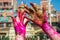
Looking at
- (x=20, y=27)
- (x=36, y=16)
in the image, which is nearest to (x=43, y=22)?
(x=36, y=16)

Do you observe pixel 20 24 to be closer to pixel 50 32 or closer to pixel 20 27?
pixel 20 27

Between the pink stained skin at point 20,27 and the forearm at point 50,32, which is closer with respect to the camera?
the forearm at point 50,32

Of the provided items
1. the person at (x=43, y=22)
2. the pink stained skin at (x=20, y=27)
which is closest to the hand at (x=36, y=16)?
the person at (x=43, y=22)

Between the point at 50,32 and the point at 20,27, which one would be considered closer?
the point at 50,32

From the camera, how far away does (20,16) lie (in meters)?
2.22

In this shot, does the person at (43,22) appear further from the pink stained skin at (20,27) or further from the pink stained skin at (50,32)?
the pink stained skin at (20,27)

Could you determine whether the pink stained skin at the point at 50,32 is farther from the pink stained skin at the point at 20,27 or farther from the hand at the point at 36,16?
the pink stained skin at the point at 20,27

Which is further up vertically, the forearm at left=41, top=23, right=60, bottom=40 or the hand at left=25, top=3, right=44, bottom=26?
the hand at left=25, top=3, right=44, bottom=26

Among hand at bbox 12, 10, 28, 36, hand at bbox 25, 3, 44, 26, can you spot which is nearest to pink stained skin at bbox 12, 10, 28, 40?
hand at bbox 12, 10, 28, 36

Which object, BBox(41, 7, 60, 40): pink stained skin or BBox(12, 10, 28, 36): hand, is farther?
BBox(12, 10, 28, 36): hand

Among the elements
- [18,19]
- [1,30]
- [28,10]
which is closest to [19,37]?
[18,19]

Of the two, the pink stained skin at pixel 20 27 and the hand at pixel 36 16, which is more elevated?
the hand at pixel 36 16

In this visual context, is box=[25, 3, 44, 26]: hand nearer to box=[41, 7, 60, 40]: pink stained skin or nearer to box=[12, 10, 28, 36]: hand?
box=[41, 7, 60, 40]: pink stained skin

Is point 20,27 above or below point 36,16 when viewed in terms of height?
below
